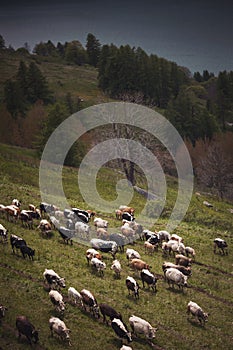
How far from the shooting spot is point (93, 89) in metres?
144

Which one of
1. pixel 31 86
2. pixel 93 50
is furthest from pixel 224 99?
pixel 93 50

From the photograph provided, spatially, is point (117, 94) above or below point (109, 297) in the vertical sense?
above

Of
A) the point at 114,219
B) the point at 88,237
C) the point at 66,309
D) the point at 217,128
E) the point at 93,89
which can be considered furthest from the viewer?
the point at 93,89

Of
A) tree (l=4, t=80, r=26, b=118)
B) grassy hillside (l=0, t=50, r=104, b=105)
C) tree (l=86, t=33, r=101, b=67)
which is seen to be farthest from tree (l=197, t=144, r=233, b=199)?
tree (l=86, t=33, r=101, b=67)

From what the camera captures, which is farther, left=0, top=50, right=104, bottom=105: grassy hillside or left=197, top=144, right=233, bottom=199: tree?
left=0, top=50, right=104, bottom=105: grassy hillside

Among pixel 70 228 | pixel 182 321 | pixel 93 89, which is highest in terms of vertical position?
pixel 93 89

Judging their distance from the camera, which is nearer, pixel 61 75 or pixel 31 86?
pixel 31 86

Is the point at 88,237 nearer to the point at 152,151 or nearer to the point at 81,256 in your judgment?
the point at 81,256

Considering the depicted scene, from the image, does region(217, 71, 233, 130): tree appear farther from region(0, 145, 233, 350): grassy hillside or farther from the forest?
region(0, 145, 233, 350): grassy hillside

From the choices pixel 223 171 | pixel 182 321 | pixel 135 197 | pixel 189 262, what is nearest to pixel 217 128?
pixel 223 171

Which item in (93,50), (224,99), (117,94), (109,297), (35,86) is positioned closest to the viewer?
(109,297)

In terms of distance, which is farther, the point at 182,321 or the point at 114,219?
the point at 114,219

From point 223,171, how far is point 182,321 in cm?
5514

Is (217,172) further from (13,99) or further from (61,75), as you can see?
(61,75)
